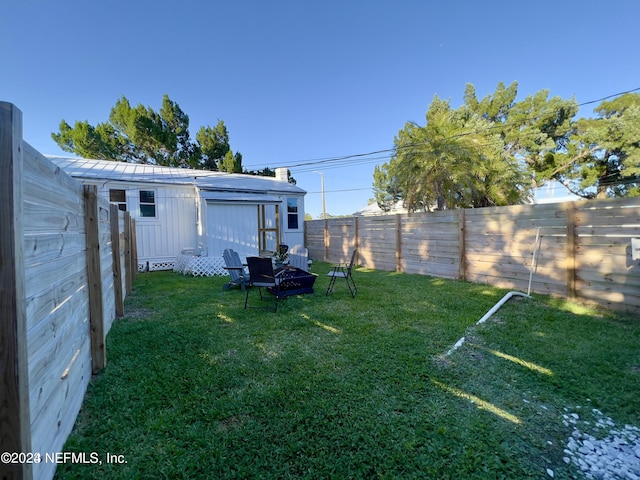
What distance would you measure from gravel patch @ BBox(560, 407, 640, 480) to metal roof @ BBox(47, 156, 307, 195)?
1109cm

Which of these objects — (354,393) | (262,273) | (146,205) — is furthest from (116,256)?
(146,205)

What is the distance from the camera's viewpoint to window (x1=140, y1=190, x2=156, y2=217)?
10211 millimetres

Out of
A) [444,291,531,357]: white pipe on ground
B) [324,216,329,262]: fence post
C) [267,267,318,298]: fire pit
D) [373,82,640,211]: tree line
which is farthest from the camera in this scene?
[324,216,329,262]: fence post

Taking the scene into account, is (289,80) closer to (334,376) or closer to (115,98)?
(115,98)

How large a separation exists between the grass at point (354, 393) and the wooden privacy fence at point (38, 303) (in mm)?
463

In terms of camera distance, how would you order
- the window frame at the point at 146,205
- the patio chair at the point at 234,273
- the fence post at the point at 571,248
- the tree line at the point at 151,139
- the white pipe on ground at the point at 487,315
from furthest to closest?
the tree line at the point at 151,139, the window frame at the point at 146,205, the patio chair at the point at 234,273, the fence post at the point at 571,248, the white pipe on ground at the point at 487,315

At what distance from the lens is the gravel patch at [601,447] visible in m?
1.80

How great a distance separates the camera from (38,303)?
1.45m

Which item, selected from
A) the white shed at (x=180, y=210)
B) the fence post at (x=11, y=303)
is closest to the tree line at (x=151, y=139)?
the white shed at (x=180, y=210)

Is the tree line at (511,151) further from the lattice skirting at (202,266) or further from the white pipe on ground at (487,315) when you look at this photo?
the lattice skirting at (202,266)

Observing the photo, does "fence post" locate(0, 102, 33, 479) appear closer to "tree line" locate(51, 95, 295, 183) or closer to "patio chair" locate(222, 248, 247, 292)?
"patio chair" locate(222, 248, 247, 292)

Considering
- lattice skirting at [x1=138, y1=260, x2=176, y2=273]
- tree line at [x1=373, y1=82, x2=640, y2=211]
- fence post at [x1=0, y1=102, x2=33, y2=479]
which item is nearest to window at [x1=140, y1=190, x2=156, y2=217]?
lattice skirting at [x1=138, y1=260, x2=176, y2=273]

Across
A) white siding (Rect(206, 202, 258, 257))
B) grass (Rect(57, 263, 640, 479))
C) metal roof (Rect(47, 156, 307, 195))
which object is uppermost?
metal roof (Rect(47, 156, 307, 195))

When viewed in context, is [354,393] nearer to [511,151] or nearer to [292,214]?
[292,214]
